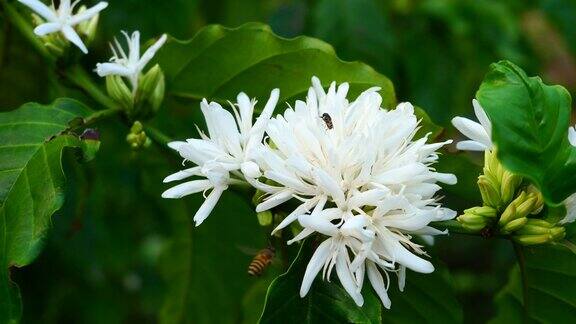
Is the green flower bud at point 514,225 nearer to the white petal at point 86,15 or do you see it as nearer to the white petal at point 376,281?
the white petal at point 376,281

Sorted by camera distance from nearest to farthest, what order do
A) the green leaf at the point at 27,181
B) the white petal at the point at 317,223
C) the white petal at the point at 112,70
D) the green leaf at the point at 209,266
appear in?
1. the white petal at the point at 317,223
2. the green leaf at the point at 27,181
3. the white petal at the point at 112,70
4. the green leaf at the point at 209,266

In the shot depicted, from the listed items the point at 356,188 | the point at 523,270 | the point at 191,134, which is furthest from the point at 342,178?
the point at 191,134

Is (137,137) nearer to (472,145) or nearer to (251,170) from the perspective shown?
(251,170)

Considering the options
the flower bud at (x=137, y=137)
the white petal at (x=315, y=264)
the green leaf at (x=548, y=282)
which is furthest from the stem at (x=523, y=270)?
the flower bud at (x=137, y=137)

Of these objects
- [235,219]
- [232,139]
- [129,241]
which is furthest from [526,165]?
[129,241]

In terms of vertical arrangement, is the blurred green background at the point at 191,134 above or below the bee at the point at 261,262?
below
